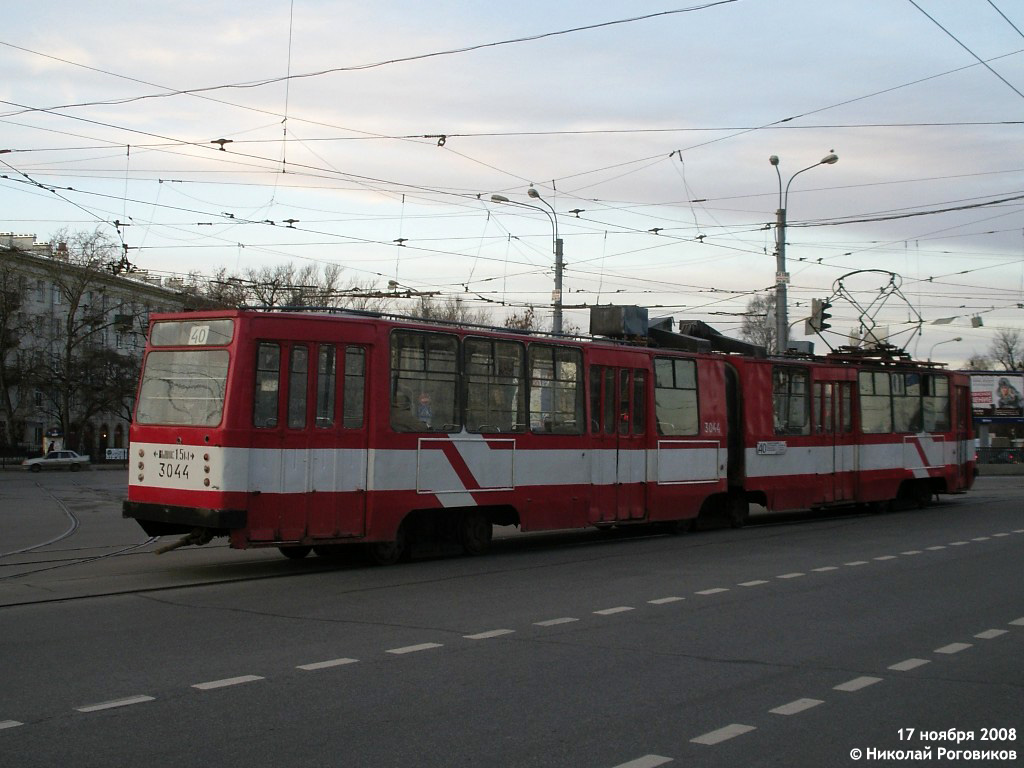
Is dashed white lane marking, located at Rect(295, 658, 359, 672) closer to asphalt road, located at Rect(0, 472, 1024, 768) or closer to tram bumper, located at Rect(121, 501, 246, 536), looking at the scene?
asphalt road, located at Rect(0, 472, 1024, 768)

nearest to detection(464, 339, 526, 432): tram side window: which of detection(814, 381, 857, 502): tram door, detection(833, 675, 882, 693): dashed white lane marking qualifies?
detection(833, 675, 882, 693): dashed white lane marking

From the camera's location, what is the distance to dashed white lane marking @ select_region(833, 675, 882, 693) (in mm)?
7387

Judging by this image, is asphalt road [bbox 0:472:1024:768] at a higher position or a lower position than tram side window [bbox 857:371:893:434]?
lower

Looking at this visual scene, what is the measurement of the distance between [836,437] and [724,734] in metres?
18.0

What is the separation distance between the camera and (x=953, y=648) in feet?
28.8

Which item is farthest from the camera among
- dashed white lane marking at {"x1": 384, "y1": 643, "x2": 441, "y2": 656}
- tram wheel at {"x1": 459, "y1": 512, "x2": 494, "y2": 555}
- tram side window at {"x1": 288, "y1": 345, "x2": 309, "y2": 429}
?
tram wheel at {"x1": 459, "y1": 512, "x2": 494, "y2": 555}

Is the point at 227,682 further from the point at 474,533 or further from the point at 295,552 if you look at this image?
the point at 474,533

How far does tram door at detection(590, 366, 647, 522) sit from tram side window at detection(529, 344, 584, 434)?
385 millimetres

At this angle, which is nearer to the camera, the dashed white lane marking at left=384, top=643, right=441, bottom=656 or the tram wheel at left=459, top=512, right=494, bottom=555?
the dashed white lane marking at left=384, top=643, right=441, bottom=656

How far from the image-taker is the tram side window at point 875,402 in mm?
24125

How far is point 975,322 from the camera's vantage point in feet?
165

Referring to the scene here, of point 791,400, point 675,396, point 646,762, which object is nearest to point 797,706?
point 646,762

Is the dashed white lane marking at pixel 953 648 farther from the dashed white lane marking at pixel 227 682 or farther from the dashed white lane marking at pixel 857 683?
the dashed white lane marking at pixel 227 682

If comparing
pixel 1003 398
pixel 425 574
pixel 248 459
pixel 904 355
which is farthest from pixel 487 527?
pixel 1003 398
